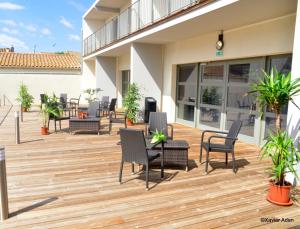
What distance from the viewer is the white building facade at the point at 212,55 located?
19.4 feet

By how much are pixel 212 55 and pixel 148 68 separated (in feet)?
10.3

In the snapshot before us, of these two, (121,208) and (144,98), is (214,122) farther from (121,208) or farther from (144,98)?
(121,208)

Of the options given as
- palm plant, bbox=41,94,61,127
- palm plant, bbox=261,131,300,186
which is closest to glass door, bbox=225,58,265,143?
palm plant, bbox=261,131,300,186

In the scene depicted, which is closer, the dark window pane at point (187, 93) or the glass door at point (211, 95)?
the glass door at point (211, 95)

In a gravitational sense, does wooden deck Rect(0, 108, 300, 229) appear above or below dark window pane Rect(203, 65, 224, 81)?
below

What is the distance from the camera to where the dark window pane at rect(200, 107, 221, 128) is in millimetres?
8750

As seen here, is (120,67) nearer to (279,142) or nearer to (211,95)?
(211,95)

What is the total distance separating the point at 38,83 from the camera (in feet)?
64.7

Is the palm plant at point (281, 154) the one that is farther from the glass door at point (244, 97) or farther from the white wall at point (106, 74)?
the white wall at point (106, 74)

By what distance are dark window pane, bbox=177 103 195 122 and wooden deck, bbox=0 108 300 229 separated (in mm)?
4055

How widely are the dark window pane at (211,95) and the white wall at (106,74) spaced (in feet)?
28.8

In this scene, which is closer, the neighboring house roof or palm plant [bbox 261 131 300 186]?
palm plant [bbox 261 131 300 186]

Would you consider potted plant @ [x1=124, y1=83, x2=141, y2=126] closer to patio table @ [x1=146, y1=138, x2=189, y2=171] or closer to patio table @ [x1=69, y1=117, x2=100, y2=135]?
patio table @ [x1=69, y1=117, x2=100, y2=135]

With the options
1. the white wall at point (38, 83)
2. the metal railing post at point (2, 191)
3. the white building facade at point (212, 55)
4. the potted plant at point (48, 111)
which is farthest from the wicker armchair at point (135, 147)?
the white wall at point (38, 83)
